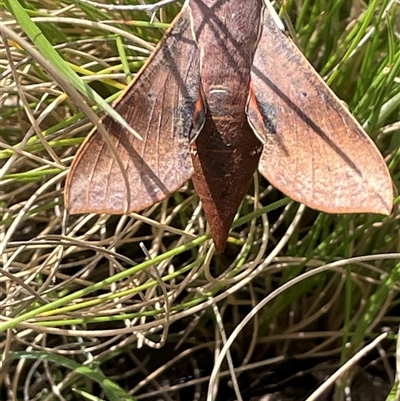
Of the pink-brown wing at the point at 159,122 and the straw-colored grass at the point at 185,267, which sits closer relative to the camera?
the pink-brown wing at the point at 159,122

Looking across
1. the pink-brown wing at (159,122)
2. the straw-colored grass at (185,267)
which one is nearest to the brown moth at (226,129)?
the pink-brown wing at (159,122)

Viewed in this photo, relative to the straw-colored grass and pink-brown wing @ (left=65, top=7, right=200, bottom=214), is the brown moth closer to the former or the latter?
pink-brown wing @ (left=65, top=7, right=200, bottom=214)

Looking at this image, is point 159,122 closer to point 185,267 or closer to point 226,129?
point 226,129

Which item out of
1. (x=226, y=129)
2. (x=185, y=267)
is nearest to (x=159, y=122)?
(x=226, y=129)

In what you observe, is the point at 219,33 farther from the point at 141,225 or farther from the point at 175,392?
the point at 175,392

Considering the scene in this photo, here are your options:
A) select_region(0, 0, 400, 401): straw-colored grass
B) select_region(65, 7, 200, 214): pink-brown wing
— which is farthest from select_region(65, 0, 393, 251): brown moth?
select_region(0, 0, 400, 401): straw-colored grass

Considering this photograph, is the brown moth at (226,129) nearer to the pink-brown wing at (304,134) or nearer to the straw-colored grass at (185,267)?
the pink-brown wing at (304,134)
